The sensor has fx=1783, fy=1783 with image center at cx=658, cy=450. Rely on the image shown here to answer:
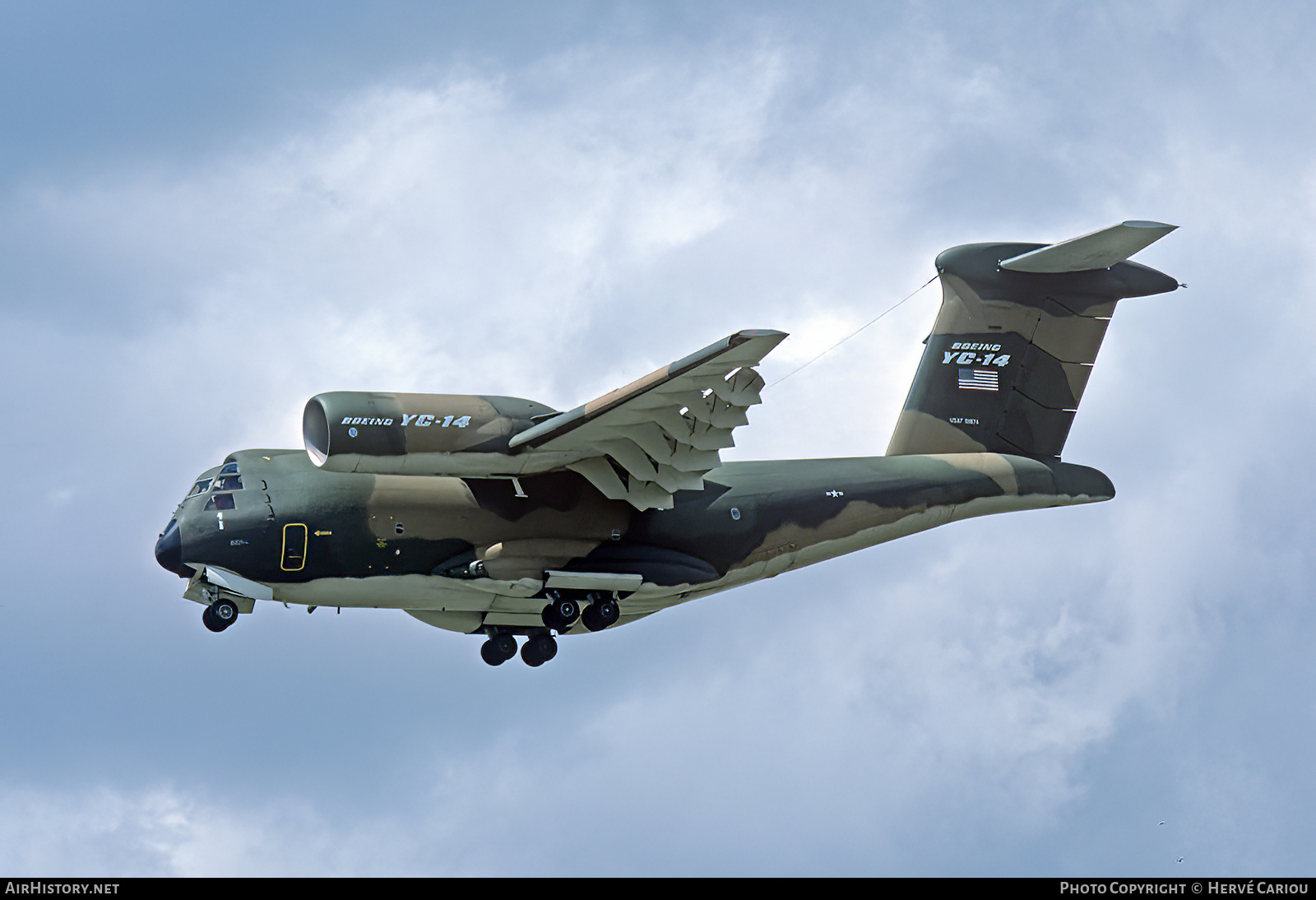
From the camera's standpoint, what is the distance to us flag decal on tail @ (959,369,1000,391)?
2641 centimetres

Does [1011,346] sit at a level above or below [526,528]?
above

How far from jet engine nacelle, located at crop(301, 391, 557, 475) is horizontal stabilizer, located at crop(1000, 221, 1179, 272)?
8483 millimetres

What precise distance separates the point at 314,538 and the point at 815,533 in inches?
267

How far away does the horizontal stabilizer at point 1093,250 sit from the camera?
24.0 metres

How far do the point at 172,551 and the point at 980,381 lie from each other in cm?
1197

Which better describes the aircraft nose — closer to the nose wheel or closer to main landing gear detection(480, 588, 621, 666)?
the nose wheel

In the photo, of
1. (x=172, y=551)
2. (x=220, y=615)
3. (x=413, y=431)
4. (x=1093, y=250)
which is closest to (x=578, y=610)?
(x=413, y=431)

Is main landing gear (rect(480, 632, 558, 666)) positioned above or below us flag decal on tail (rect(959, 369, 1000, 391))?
below

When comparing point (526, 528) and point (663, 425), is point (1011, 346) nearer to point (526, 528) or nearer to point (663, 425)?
point (663, 425)

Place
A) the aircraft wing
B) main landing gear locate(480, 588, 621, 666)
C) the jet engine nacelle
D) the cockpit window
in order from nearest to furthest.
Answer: the aircraft wing, the jet engine nacelle, the cockpit window, main landing gear locate(480, 588, 621, 666)


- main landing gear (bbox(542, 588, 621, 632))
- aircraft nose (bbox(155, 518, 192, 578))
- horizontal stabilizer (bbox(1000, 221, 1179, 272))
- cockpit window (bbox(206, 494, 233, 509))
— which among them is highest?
horizontal stabilizer (bbox(1000, 221, 1179, 272))

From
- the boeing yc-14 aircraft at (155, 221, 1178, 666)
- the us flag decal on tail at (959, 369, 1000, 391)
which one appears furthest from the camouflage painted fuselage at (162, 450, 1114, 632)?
the us flag decal on tail at (959, 369, 1000, 391)

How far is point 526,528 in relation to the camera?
22.4 m
